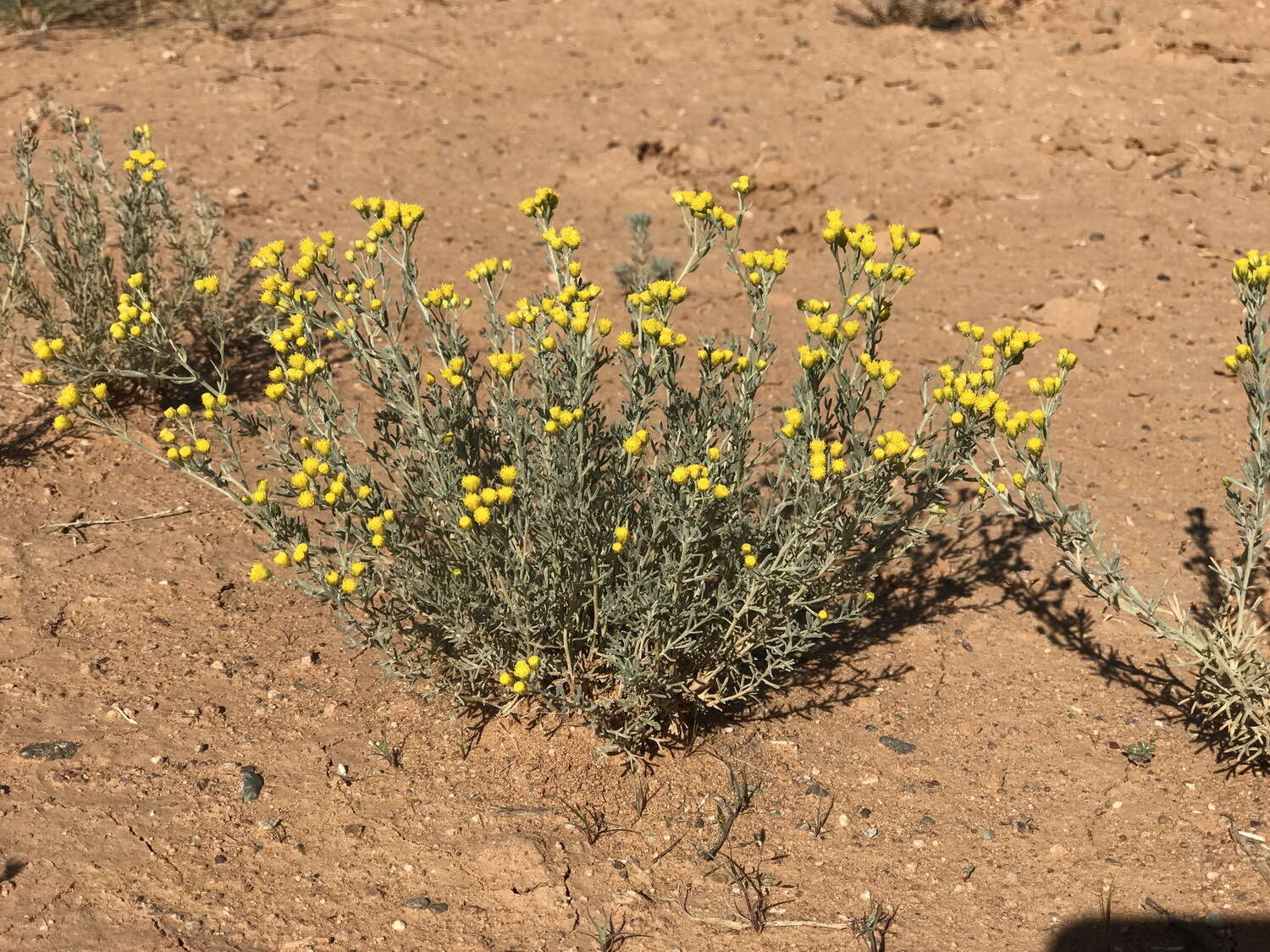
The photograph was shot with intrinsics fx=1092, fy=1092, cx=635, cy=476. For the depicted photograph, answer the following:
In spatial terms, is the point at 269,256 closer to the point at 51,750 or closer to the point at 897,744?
the point at 51,750

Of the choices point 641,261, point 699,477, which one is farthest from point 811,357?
point 641,261

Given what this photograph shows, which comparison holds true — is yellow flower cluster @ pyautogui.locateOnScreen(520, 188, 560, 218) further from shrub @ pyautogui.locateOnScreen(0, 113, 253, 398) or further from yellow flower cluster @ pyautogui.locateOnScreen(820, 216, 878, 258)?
shrub @ pyautogui.locateOnScreen(0, 113, 253, 398)

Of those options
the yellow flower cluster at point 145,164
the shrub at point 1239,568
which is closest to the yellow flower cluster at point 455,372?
the shrub at point 1239,568

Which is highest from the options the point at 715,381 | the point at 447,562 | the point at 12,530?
the point at 715,381

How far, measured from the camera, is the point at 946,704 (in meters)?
3.62

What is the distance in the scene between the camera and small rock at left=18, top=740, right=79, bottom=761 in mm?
2965

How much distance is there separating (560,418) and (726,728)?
4.24 feet

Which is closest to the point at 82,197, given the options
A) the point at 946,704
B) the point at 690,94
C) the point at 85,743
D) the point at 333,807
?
the point at 85,743

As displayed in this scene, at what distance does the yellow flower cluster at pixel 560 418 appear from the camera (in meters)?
2.67

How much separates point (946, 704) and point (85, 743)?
263 centimetres

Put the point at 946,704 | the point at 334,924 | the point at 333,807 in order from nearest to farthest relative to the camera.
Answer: the point at 334,924 < the point at 333,807 < the point at 946,704

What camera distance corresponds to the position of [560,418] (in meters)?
2.70

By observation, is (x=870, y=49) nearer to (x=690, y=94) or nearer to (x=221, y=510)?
(x=690, y=94)

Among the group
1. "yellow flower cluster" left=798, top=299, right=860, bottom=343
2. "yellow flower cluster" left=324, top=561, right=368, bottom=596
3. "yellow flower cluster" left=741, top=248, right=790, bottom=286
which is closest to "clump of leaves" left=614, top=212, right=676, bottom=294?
"yellow flower cluster" left=741, top=248, right=790, bottom=286
